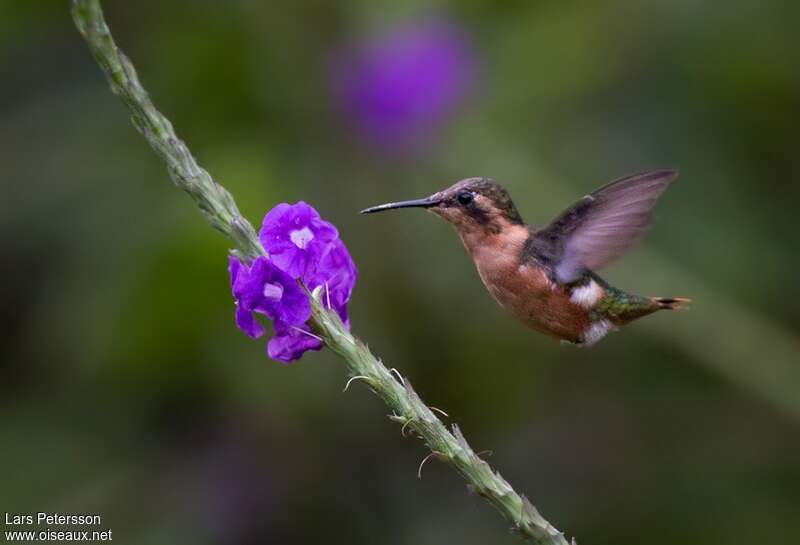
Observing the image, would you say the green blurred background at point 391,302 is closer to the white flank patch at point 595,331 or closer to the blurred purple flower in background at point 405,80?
the blurred purple flower in background at point 405,80

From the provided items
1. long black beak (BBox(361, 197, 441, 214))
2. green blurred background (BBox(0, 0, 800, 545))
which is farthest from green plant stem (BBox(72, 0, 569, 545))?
green blurred background (BBox(0, 0, 800, 545))

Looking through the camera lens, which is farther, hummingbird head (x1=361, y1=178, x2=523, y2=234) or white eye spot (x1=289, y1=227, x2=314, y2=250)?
hummingbird head (x1=361, y1=178, x2=523, y2=234)

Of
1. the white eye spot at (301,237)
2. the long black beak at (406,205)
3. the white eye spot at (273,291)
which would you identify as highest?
the white eye spot at (301,237)

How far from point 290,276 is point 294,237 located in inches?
3.6

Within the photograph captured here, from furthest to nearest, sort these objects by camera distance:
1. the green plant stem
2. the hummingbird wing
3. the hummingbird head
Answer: the hummingbird head
the hummingbird wing
the green plant stem

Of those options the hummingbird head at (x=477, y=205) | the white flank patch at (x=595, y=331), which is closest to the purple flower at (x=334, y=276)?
→ the hummingbird head at (x=477, y=205)

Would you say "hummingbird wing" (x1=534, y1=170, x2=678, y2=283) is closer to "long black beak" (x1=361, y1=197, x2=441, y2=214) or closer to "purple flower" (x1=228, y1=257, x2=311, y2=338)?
"long black beak" (x1=361, y1=197, x2=441, y2=214)

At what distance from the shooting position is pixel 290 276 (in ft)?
5.82

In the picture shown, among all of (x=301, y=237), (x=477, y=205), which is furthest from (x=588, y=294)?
(x=301, y=237)

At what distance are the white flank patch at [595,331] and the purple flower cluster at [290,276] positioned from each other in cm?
75

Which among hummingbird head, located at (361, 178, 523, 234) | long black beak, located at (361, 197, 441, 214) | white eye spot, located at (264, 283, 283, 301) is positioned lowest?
hummingbird head, located at (361, 178, 523, 234)

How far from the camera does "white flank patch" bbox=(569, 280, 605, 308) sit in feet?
7.94

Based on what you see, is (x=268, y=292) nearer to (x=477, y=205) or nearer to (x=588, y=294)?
(x=477, y=205)

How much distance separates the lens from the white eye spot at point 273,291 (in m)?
1.75
